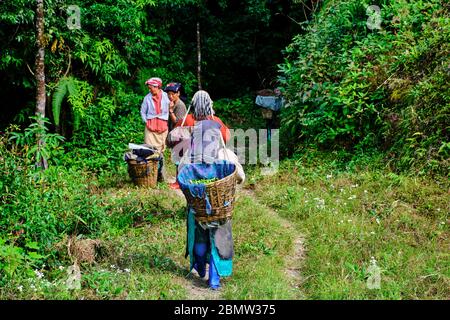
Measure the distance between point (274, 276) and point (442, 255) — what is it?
191 cm

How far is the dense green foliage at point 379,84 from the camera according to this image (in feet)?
30.0

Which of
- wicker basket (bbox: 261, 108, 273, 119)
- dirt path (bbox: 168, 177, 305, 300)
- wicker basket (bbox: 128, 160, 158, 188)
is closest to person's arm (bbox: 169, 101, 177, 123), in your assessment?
wicker basket (bbox: 128, 160, 158, 188)

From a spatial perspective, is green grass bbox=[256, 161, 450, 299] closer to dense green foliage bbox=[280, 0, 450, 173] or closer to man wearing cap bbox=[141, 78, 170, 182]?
dense green foliage bbox=[280, 0, 450, 173]

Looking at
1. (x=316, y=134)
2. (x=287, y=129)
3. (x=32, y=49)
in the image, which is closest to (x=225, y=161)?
(x=316, y=134)

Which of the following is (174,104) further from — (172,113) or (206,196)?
(206,196)

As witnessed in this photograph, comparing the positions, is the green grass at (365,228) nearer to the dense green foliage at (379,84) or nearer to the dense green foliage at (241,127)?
the dense green foliage at (241,127)

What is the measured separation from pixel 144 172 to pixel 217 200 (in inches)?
155

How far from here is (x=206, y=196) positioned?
5664 millimetres

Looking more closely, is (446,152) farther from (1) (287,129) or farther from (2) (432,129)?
(1) (287,129)

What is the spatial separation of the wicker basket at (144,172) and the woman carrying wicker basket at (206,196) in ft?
10.3

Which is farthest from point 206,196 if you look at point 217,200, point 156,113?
point 156,113

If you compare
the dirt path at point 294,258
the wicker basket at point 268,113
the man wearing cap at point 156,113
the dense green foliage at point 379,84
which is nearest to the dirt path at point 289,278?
the dirt path at point 294,258

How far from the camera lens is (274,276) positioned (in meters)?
6.26
